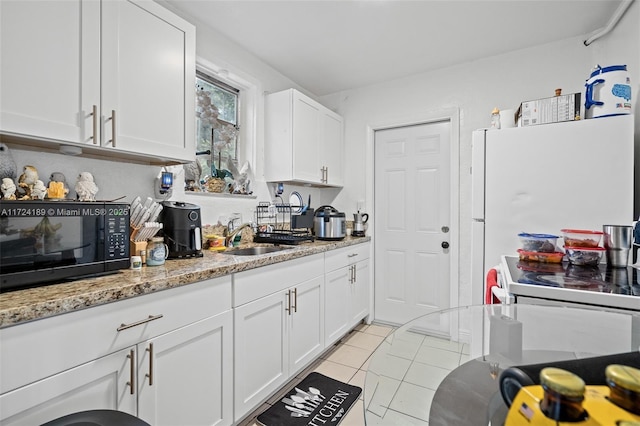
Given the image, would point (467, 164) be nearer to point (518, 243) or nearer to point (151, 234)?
point (518, 243)

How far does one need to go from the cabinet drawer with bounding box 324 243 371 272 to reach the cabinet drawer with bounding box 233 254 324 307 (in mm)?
115

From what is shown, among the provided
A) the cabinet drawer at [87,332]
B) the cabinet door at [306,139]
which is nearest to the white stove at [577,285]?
the cabinet drawer at [87,332]

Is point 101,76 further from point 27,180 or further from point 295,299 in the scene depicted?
point 295,299

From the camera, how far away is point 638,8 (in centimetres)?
176

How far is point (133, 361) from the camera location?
109 cm

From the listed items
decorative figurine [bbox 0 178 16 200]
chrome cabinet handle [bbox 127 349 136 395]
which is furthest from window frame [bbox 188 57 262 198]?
chrome cabinet handle [bbox 127 349 136 395]

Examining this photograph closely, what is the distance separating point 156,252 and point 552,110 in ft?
8.03

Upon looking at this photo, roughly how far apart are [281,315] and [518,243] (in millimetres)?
1538

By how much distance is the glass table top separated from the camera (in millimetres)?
654

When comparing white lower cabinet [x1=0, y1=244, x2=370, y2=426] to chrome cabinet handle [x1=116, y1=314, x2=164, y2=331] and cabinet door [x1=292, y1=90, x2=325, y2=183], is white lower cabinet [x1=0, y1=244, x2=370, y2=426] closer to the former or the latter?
chrome cabinet handle [x1=116, y1=314, x2=164, y2=331]

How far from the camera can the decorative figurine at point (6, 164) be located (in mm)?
1261

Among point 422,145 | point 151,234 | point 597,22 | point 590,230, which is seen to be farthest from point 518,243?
point 151,234

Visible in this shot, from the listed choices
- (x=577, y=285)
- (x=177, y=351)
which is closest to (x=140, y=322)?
(x=177, y=351)

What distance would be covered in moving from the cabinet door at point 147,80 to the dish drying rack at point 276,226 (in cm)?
99
